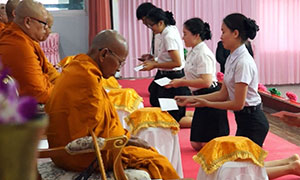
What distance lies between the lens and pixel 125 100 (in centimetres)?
427

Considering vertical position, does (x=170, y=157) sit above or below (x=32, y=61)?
below

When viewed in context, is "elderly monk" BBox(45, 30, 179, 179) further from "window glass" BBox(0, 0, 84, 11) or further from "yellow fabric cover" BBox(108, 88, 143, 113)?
"window glass" BBox(0, 0, 84, 11)

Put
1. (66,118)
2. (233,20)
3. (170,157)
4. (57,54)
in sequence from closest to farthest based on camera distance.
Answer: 1. (66,118)
2. (233,20)
3. (170,157)
4. (57,54)

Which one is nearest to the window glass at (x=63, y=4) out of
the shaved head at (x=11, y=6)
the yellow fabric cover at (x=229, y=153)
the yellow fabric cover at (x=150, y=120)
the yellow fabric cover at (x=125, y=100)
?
the yellow fabric cover at (x=125, y=100)

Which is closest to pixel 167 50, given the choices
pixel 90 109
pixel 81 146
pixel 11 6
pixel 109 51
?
pixel 11 6

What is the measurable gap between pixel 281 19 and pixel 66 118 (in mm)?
7230

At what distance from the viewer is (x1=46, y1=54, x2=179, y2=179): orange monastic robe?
2.03m

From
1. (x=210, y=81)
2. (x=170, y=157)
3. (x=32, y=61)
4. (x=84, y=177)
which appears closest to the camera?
(x=84, y=177)

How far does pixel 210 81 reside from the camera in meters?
4.00

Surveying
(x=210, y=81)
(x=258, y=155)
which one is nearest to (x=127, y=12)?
(x=210, y=81)

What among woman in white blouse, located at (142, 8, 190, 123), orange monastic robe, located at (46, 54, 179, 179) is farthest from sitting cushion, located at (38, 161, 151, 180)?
woman in white blouse, located at (142, 8, 190, 123)


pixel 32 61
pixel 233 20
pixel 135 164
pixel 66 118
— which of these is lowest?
pixel 135 164

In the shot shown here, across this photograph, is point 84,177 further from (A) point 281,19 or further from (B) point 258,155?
(A) point 281,19

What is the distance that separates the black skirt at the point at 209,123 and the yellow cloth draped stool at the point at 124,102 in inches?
22.7
